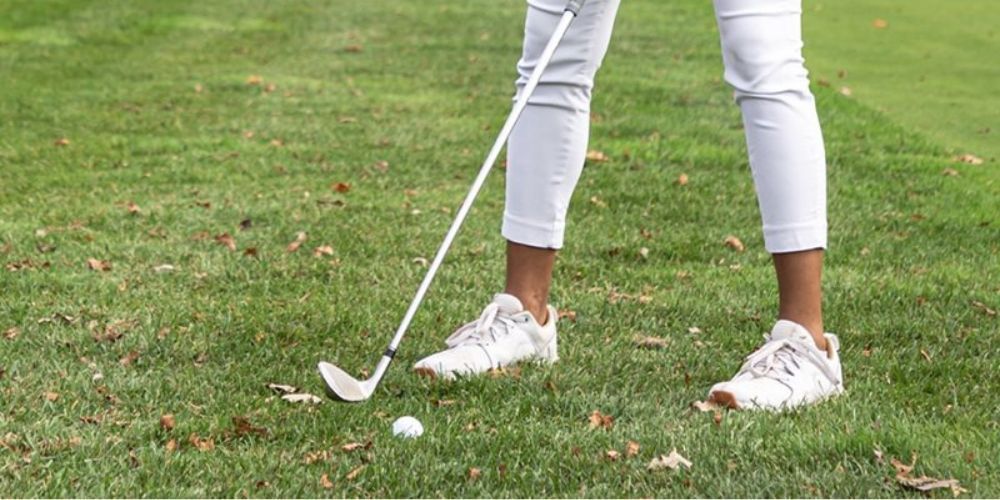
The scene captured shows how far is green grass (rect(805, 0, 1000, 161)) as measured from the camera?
9273mm

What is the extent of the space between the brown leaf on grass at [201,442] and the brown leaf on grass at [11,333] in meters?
1.22

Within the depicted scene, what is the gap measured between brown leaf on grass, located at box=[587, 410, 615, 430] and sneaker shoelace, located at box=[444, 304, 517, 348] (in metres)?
0.53

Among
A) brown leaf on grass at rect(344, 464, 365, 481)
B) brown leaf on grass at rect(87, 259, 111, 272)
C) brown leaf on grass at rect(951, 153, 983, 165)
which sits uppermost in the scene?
brown leaf on grass at rect(344, 464, 365, 481)

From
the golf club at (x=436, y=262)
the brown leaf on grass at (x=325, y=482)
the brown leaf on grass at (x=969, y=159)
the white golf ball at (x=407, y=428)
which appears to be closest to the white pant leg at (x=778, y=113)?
the golf club at (x=436, y=262)

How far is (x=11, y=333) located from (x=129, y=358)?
1.68ft

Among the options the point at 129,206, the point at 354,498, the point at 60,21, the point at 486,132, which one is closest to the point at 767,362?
the point at 354,498

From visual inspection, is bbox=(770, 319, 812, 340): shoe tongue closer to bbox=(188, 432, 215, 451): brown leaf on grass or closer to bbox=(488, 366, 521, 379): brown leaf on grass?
bbox=(488, 366, 521, 379): brown leaf on grass

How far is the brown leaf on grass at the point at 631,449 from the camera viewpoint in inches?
133

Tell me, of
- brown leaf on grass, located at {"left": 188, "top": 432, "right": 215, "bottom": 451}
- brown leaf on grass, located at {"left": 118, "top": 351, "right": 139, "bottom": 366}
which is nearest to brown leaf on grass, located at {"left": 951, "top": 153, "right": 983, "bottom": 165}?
brown leaf on grass, located at {"left": 118, "top": 351, "right": 139, "bottom": 366}

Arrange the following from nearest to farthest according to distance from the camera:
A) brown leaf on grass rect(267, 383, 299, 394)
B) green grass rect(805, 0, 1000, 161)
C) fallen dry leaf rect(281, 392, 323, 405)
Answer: fallen dry leaf rect(281, 392, 323, 405), brown leaf on grass rect(267, 383, 299, 394), green grass rect(805, 0, 1000, 161)

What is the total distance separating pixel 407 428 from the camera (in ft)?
11.5

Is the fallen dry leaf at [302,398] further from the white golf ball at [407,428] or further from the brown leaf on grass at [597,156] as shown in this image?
the brown leaf on grass at [597,156]

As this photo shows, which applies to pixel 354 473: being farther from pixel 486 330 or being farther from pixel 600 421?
pixel 486 330

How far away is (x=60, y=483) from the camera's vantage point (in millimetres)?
3213
